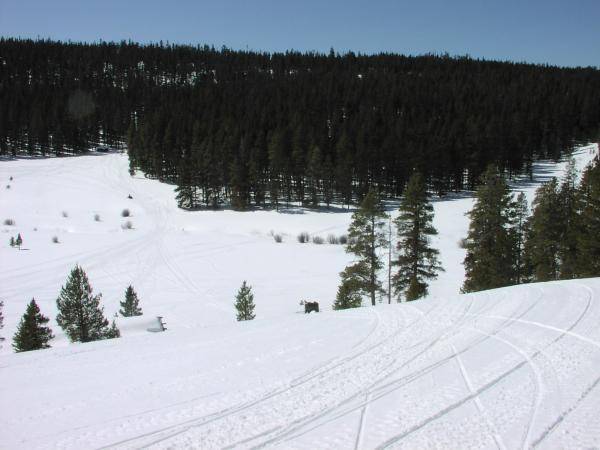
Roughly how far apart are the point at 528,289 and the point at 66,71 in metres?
198

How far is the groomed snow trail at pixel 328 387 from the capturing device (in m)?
5.95

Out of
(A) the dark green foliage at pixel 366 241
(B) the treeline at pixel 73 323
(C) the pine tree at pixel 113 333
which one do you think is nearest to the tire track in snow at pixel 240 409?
(A) the dark green foliage at pixel 366 241

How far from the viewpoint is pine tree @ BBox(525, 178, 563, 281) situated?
24.6m

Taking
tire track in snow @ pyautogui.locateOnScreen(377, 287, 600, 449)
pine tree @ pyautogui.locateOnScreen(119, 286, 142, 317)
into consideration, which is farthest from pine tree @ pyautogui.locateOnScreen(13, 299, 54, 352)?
tire track in snow @ pyautogui.locateOnScreen(377, 287, 600, 449)

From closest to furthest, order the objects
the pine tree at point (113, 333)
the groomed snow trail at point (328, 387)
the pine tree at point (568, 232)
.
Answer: the groomed snow trail at point (328, 387), the pine tree at point (113, 333), the pine tree at point (568, 232)

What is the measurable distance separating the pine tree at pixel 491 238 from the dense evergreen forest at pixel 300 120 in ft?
138

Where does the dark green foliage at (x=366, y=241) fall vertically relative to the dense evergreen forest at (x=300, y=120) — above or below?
below

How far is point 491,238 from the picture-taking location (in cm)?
2284

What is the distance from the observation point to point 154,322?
68.9 feet

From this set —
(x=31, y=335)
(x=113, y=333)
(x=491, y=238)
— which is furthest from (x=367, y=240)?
(x=31, y=335)

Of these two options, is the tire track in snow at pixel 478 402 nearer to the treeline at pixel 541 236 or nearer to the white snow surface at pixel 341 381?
the white snow surface at pixel 341 381

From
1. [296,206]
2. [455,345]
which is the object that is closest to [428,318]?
[455,345]

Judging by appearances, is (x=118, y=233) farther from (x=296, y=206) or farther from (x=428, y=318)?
(x=428, y=318)

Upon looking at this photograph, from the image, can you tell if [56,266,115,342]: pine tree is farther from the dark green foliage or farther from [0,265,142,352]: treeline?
the dark green foliage
